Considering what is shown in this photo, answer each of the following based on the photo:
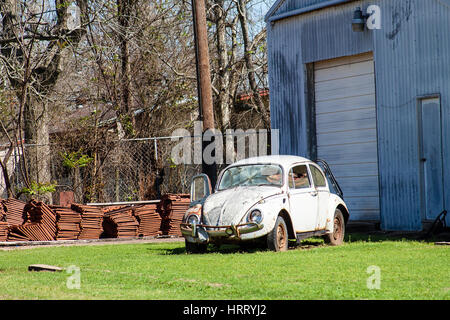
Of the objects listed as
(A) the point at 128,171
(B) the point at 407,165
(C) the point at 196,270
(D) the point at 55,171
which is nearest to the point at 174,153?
(A) the point at 128,171

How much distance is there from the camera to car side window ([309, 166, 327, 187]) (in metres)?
13.9

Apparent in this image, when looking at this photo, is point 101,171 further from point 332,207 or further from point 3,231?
point 332,207

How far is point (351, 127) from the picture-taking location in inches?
700

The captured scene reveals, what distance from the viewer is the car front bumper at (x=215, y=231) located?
12125mm

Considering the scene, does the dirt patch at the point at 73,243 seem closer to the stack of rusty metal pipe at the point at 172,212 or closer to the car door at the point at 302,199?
the stack of rusty metal pipe at the point at 172,212

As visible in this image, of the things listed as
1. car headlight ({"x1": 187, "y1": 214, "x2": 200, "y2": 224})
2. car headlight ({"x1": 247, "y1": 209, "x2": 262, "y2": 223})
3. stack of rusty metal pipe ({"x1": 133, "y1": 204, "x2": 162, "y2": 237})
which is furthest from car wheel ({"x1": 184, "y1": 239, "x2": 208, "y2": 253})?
stack of rusty metal pipe ({"x1": 133, "y1": 204, "x2": 162, "y2": 237})

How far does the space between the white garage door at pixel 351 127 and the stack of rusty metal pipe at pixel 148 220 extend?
→ 4.71 m

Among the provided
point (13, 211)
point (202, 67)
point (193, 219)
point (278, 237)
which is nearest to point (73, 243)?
point (13, 211)

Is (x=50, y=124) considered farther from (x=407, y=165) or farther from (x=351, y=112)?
(x=407, y=165)

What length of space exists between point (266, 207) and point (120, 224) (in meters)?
7.26

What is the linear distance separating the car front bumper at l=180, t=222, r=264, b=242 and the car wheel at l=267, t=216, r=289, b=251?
0.31 meters

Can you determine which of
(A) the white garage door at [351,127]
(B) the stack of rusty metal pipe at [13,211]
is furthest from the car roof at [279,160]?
(B) the stack of rusty metal pipe at [13,211]
